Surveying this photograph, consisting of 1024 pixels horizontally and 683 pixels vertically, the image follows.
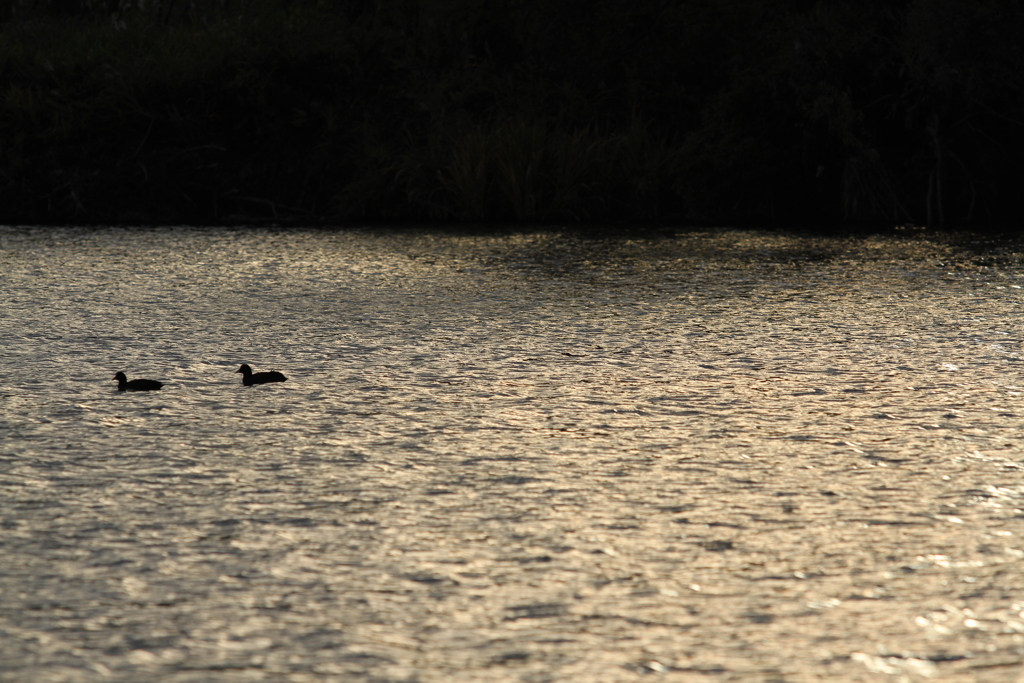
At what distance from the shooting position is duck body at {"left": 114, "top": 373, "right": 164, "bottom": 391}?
460 cm

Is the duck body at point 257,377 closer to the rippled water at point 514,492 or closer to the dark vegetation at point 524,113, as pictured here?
the rippled water at point 514,492

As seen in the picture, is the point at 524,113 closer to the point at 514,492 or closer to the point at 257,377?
the point at 257,377

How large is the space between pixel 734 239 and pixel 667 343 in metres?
5.67

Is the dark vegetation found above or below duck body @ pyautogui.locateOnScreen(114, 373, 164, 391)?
above

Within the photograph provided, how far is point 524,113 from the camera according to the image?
1534 cm

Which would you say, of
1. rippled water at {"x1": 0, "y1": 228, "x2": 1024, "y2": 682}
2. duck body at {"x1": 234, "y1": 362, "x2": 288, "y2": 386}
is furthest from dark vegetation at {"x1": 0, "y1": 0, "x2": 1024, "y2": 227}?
duck body at {"x1": 234, "y1": 362, "x2": 288, "y2": 386}

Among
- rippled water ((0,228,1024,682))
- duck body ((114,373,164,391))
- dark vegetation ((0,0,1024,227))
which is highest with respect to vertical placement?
dark vegetation ((0,0,1024,227))

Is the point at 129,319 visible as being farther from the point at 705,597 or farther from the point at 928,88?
the point at 928,88

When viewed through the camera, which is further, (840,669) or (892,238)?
(892,238)

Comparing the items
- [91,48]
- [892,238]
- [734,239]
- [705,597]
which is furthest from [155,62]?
[705,597]

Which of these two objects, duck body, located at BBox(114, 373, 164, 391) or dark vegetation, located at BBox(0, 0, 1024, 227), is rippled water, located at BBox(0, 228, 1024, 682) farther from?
dark vegetation, located at BBox(0, 0, 1024, 227)

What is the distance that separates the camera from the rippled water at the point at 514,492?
2.29 metres

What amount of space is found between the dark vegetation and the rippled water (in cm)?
655

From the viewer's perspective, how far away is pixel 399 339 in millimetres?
5891
